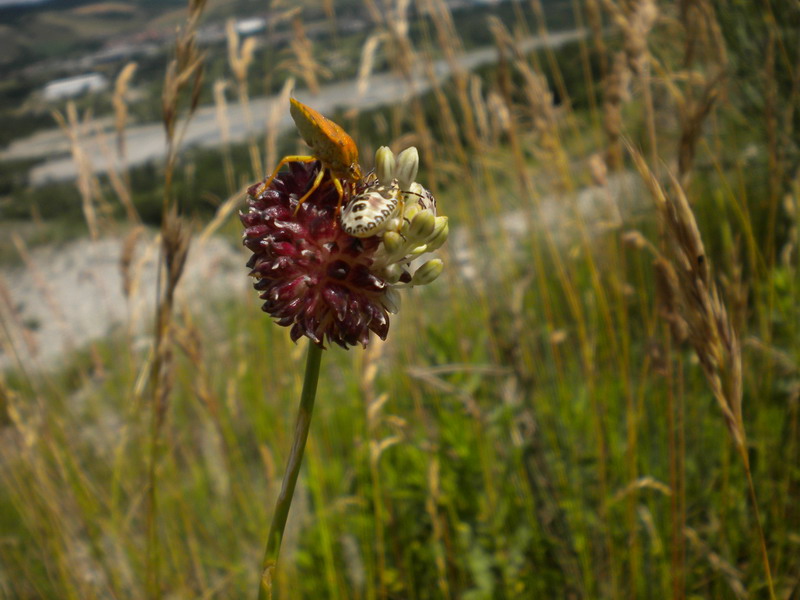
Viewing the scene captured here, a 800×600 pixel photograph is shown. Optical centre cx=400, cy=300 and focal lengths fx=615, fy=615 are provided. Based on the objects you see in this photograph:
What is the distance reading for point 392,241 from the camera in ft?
1.82

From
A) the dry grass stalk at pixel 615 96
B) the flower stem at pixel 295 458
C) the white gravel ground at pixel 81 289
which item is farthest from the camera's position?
the white gravel ground at pixel 81 289

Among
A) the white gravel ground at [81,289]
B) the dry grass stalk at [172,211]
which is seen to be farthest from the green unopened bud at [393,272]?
the white gravel ground at [81,289]

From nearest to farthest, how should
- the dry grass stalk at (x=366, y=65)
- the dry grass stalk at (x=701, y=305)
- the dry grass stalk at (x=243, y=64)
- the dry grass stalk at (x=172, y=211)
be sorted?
the dry grass stalk at (x=701, y=305) → the dry grass stalk at (x=172, y=211) → the dry grass stalk at (x=243, y=64) → the dry grass stalk at (x=366, y=65)

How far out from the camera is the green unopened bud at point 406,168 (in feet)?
1.98

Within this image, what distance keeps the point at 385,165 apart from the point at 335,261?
0.35 feet

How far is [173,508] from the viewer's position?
183 cm

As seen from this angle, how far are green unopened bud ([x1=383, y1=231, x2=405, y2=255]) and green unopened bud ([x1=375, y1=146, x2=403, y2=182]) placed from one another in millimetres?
75

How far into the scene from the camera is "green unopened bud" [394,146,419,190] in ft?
1.98

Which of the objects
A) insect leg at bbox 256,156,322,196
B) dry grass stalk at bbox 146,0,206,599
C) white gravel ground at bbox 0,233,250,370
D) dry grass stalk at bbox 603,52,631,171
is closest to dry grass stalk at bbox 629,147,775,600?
insect leg at bbox 256,156,322,196

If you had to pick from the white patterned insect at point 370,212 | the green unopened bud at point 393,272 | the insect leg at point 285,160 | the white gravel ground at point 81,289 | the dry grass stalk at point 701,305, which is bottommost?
the white gravel ground at point 81,289

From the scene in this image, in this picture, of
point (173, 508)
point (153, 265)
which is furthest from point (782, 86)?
point (153, 265)

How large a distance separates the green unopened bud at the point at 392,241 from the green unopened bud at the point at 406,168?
3.0 inches

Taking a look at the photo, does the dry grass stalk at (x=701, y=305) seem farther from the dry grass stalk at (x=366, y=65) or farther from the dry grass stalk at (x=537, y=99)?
the dry grass stalk at (x=366, y=65)

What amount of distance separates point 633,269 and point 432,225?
222 cm
